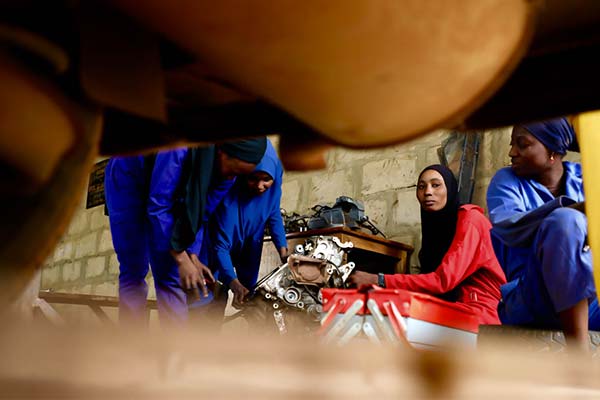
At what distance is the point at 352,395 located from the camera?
0.36 meters

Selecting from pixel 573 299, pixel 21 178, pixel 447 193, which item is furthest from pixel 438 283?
pixel 21 178

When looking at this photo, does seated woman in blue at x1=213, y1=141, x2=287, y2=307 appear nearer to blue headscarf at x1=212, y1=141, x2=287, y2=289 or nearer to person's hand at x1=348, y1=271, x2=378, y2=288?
blue headscarf at x1=212, y1=141, x2=287, y2=289

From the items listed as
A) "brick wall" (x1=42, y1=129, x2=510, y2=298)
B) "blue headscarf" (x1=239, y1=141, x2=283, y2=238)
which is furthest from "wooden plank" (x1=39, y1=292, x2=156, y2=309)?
"blue headscarf" (x1=239, y1=141, x2=283, y2=238)

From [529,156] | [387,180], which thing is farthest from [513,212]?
[387,180]

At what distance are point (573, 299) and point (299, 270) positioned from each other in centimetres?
101

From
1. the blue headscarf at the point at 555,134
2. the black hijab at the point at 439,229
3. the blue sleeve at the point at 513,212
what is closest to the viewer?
the blue sleeve at the point at 513,212

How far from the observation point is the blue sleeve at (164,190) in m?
1.58

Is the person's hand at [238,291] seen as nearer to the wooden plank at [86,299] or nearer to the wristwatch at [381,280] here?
the wristwatch at [381,280]

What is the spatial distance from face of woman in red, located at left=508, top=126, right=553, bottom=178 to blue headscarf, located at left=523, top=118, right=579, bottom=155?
1 cm

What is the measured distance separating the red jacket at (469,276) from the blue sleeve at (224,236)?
520mm

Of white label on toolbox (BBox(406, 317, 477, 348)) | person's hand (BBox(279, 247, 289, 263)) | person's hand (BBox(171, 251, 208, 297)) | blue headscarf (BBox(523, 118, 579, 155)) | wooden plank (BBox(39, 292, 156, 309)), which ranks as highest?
blue headscarf (BBox(523, 118, 579, 155))

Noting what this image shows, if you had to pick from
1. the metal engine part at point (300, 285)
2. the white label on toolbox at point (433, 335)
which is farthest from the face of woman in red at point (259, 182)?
the white label on toolbox at point (433, 335)

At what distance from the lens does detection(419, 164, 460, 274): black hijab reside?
206 cm

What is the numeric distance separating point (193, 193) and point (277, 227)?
2.00 feet
